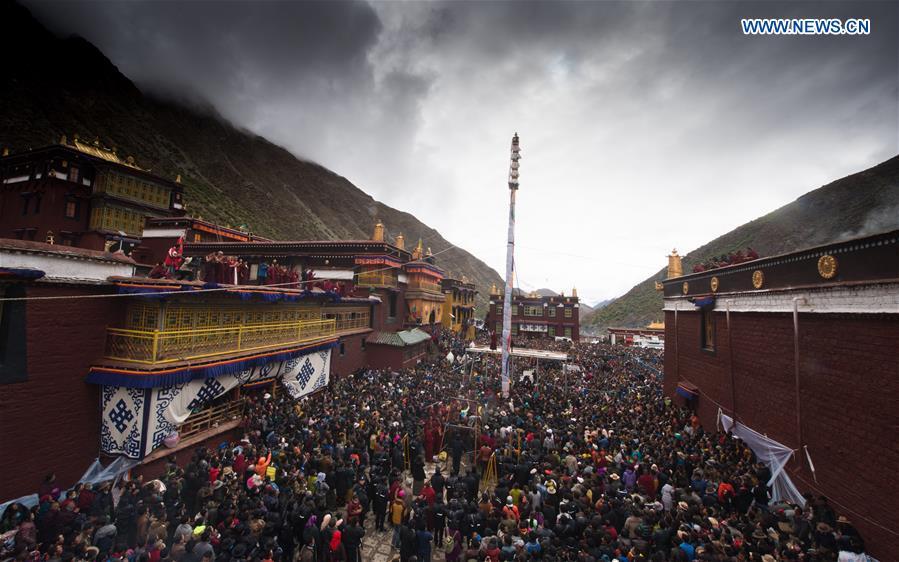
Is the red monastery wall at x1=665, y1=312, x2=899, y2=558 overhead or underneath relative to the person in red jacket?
overhead

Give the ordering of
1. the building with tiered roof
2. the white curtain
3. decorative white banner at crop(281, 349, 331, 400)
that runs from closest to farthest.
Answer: the white curtain → decorative white banner at crop(281, 349, 331, 400) → the building with tiered roof

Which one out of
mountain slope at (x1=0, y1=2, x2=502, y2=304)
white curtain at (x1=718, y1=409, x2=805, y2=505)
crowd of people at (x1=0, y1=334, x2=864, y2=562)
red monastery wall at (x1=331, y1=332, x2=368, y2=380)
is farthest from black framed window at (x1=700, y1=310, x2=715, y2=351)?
mountain slope at (x1=0, y1=2, x2=502, y2=304)

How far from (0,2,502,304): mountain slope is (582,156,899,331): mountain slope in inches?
2168

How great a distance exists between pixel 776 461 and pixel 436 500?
9652 millimetres

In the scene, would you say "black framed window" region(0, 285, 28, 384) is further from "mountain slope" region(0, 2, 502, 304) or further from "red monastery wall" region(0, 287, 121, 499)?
"mountain slope" region(0, 2, 502, 304)

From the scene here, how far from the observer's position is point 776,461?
11.0 m

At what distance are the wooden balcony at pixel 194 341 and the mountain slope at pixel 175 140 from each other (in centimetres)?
4762

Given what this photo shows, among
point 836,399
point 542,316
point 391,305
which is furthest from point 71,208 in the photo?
point 542,316

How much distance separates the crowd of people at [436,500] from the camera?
7320 millimetres

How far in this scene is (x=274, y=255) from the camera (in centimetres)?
3009

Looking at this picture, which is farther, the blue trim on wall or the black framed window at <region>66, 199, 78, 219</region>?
the black framed window at <region>66, 199, 78, 219</region>

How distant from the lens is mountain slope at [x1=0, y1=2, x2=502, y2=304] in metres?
63.1

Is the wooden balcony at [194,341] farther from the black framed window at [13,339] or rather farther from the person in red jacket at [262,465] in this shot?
the person in red jacket at [262,465]

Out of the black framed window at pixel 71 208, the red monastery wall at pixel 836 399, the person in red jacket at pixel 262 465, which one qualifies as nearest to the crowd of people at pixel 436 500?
the person in red jacket at pixel 262 465
